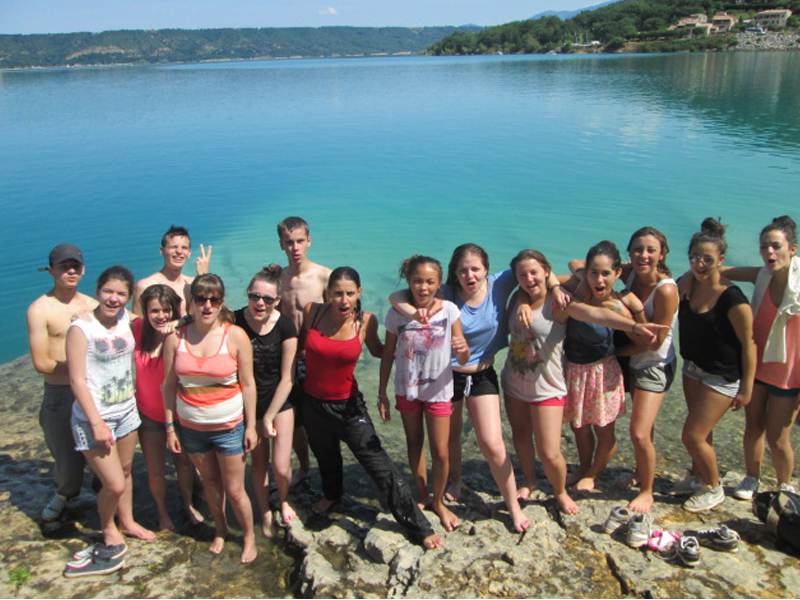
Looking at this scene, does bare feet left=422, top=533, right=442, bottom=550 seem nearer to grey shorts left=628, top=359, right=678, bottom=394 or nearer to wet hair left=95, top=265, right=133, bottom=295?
grey shorts left=628, top=359, right=678, bottom=394

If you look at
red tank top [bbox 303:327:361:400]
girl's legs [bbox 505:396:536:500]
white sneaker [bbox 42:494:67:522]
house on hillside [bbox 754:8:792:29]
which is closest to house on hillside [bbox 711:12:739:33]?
house on hillside [bbox 754:8:792:29]

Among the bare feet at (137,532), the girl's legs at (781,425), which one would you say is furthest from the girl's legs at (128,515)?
the girl's legs at (781,425)

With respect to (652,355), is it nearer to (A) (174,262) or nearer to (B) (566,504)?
(B) (566,504)

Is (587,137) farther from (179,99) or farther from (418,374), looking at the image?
(179,99)

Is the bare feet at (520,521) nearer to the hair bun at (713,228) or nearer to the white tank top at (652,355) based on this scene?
the white tank top at (652,355)

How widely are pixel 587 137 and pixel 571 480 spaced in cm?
2311

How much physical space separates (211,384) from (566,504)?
2.54m

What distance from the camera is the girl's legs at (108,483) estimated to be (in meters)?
3.77

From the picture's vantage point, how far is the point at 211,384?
3.67 metres

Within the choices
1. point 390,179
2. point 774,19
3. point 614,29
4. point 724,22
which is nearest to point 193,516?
point 390,179

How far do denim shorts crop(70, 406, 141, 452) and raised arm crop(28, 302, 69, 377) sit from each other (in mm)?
481

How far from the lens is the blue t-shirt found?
4.03 meters

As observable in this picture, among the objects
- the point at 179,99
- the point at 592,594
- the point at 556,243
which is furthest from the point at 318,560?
the point at 179,99

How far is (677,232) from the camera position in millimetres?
14070
